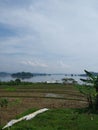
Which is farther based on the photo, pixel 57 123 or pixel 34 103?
pixel 34 103

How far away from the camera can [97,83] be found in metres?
15.1

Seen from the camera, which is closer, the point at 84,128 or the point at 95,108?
the point at 84,128

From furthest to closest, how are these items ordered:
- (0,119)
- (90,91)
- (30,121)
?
Result: (90,91) < (0,119) < (30,121)

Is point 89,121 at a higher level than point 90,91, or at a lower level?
lower

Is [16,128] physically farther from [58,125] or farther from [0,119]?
[0,119]

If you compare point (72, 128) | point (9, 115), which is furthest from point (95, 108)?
point (72, 128)

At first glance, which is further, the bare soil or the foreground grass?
the bare soil

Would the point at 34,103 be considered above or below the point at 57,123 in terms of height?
above

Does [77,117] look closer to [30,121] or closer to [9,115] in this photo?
[30,121]

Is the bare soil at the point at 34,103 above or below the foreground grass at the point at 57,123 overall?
above

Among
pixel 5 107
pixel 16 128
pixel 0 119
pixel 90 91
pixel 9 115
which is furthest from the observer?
pixel 5 107

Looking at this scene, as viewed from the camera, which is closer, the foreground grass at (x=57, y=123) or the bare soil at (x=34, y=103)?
the foreground grass at (x=57, y=123)

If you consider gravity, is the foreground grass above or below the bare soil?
below

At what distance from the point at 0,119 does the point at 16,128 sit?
3.69 m
